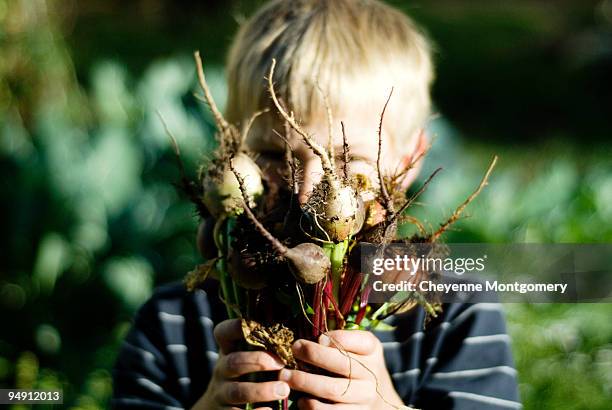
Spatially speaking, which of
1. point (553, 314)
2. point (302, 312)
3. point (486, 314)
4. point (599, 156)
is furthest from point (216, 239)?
point (599, 156)

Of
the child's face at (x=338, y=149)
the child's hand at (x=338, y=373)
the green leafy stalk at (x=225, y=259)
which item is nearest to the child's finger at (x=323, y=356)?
the child's hand at (x=338, y=373)

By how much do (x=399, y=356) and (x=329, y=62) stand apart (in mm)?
545

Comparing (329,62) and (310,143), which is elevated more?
(329,62)

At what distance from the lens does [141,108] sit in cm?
249

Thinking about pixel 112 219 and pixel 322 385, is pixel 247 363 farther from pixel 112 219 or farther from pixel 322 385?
pixel 112 219

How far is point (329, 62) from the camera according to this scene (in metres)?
1.25

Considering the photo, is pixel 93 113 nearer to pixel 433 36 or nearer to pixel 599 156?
pixel 599 156

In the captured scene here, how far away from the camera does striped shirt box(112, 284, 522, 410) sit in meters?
1.28

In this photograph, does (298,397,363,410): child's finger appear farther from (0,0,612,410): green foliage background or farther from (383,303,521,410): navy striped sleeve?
(0,0,612,410): green foliage background

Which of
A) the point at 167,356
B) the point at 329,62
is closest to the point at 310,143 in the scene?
the point at 329,62

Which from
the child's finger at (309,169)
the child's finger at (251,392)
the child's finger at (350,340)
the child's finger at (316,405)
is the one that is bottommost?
the child's finger at (316,405)

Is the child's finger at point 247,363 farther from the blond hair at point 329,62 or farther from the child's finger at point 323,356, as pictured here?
the blond hair at point 329,62

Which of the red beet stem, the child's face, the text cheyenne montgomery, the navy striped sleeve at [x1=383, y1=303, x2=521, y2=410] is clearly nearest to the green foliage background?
the text cheyenne montgomery

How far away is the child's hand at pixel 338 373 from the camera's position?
931 millimetres
